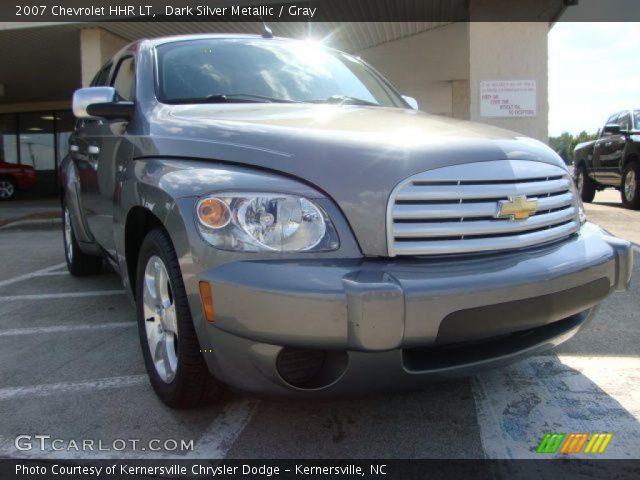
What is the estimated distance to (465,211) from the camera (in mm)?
2010

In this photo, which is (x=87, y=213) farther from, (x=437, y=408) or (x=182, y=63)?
(x=437, y=408)

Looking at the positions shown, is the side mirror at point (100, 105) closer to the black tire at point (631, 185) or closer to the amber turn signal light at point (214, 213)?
the amber turn signal light at point (214, 213)

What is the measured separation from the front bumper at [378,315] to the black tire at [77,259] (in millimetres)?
3592

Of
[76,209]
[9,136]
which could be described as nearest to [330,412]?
[76,209]

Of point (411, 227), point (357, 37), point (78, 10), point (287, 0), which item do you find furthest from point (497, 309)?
point (357, 37)

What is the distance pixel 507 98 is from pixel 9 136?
18.2 meters

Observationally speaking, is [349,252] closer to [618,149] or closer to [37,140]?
[618,149]

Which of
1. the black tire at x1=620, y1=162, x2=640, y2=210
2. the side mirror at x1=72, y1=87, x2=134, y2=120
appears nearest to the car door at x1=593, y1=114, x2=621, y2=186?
the black tire at x1=620, y1=162, x2=640, y2=210

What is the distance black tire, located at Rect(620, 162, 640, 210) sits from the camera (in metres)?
9.74

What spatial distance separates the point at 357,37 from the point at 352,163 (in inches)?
436

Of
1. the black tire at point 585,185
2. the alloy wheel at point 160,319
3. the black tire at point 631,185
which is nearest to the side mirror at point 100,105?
the alloy wheel at point 160,319

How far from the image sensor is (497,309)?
1.91 meters

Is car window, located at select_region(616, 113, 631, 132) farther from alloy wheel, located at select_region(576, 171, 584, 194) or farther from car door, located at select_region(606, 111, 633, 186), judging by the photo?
alloy wheel, located at select_region(576, 171, 584, 194)

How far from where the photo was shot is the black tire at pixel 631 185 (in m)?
9.74
